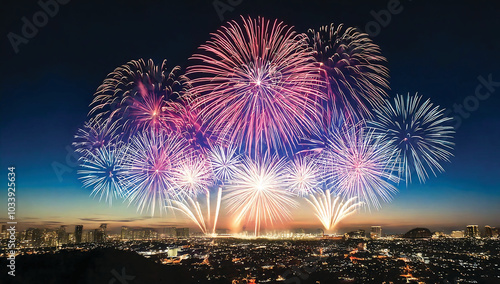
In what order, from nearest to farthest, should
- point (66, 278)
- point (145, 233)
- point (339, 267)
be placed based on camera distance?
point (66, 278) → point (339, 267) → point (145, 233)

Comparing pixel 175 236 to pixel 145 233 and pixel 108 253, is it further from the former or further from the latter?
pixel 108 253

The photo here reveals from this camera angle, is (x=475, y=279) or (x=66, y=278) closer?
(x=66, y=278)

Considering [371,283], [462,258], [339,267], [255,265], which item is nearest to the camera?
[371,283]

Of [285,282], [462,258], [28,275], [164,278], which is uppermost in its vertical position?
[28,275]

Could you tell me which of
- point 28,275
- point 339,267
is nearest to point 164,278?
point 28,275

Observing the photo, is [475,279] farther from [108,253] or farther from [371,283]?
[108,253]

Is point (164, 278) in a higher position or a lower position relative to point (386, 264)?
higher

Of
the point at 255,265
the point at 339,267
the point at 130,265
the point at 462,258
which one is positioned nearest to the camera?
the point at 130,265

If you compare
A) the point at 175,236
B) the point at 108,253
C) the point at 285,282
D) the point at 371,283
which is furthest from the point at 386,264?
the point at 175,236

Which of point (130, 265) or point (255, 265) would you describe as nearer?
point (130, 265)

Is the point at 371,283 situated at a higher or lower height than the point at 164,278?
lower
